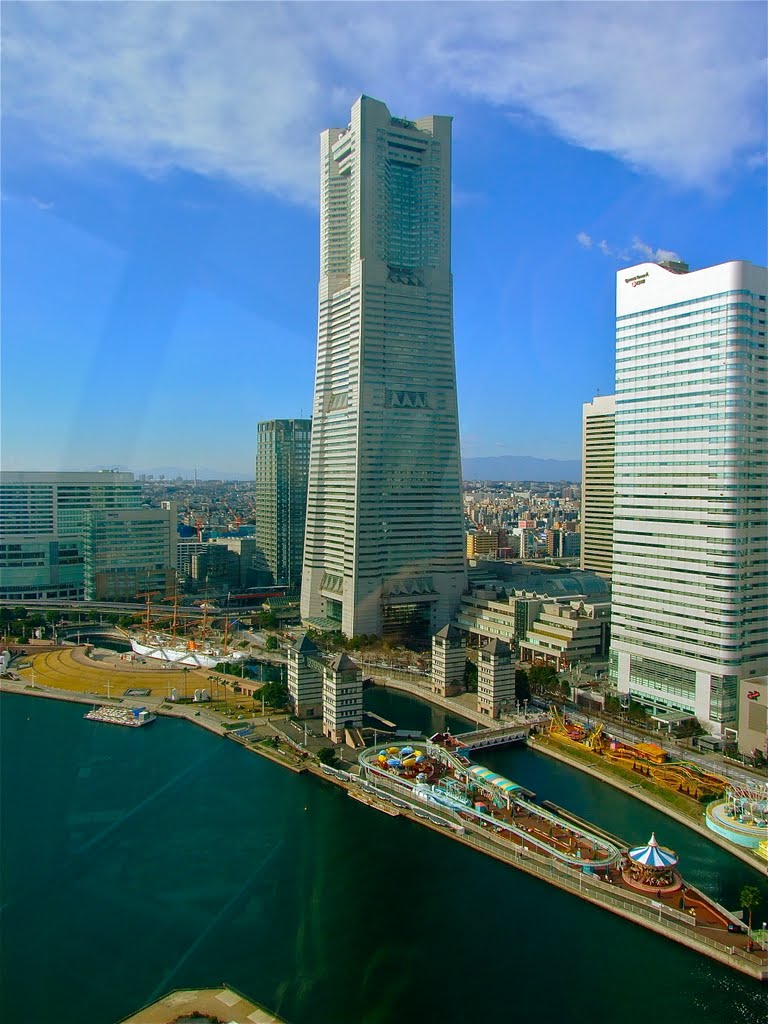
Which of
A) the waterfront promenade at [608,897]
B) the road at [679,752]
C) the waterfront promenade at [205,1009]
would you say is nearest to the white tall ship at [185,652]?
the waterfront promenade at [608,897]

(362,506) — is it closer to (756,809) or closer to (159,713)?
(159,713)

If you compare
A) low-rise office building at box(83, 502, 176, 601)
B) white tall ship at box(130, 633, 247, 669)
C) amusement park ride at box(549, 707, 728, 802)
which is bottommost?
amusement park ride at box(549, 707, 728, 802)

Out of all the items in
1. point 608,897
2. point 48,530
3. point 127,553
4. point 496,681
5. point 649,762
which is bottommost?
point 608,897

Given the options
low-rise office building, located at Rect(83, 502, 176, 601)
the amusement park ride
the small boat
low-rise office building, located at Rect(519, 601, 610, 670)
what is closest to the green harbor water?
the amusement park ride

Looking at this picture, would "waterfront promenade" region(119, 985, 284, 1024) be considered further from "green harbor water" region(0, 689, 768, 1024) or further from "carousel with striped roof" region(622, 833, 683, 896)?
"carousel with striped roof" region(622, 833, 683, 896)

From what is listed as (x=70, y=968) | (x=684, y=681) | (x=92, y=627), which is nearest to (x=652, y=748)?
(x=684, y=681)

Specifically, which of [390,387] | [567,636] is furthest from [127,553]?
[567,636]

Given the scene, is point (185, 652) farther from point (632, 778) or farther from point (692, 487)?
point (692, 487)
